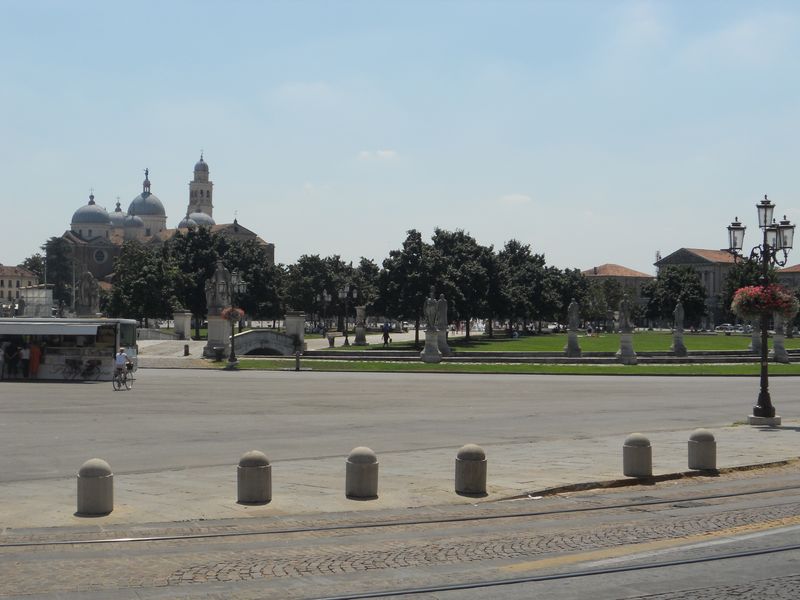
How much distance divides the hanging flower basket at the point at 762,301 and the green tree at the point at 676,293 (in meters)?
121

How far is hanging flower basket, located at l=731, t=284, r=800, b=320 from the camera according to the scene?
27359 millimetres

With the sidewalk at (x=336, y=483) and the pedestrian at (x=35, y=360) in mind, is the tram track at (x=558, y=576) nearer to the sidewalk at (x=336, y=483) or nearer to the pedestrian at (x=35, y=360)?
the sidewalk at (x=336, y=483)

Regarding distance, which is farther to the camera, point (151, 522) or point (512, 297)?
point (512, 297)

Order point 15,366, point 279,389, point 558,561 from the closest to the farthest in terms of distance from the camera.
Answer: point 558,561
point 279,389
point 15,366

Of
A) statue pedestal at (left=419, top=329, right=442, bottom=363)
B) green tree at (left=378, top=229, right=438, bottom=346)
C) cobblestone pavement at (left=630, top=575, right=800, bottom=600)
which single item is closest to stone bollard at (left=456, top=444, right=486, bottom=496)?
cobblestone pavement at (left=630, top=575, right=800, bottom=600)

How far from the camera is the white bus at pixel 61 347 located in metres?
44.8

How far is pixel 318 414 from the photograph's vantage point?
28.6m

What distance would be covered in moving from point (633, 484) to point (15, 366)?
116ft

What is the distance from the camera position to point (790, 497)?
1506cm

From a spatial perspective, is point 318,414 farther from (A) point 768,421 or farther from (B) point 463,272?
(B) point 463,272

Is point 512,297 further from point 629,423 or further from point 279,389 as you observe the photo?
point 629,423

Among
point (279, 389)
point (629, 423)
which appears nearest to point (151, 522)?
point (629, 423)

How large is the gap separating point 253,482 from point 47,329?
3350 cm

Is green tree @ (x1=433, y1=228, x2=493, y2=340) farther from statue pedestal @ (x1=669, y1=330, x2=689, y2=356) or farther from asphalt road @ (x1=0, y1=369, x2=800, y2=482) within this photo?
asphalt road @ (x1=0, y1=369, x2=800, y2=482)
